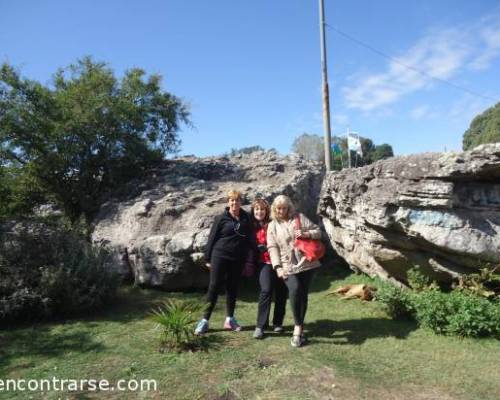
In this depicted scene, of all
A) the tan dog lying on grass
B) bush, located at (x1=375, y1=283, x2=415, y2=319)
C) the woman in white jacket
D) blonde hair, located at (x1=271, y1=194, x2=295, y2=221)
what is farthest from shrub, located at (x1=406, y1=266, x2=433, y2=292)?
blonde hair, located at (x1=271, y1=194, x2=295, y2=221)

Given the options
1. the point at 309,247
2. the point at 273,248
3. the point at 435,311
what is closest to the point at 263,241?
the point at 273,248

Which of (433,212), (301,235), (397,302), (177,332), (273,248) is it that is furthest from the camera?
(433,212)

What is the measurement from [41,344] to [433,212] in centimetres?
536

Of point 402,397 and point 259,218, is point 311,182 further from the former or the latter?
point 402,397

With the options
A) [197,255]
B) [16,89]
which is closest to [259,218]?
[197,255]

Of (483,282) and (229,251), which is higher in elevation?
(229,251)

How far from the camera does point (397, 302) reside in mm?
5430

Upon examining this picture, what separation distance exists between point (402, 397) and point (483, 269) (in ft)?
8.78

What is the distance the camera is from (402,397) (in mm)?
3602

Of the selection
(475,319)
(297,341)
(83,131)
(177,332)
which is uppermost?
(83,131)

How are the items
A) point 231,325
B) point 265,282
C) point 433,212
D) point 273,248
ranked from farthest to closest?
point 433,212 < point 231,325 < point 265,282 < point 273,248

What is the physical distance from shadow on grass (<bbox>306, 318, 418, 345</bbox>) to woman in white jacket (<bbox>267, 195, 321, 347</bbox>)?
465mm

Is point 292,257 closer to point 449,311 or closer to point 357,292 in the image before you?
point 449,311

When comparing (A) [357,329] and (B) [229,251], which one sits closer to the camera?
(B) [229,251]
